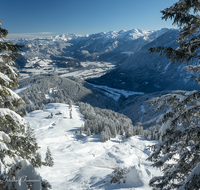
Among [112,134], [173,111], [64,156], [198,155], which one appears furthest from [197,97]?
[112,134]

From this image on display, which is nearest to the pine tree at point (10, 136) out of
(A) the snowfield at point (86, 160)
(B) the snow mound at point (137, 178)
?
(A) the snowfield at point (86, 160)

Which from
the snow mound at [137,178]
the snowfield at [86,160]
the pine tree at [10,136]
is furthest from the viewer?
the snowfield at [86,160]

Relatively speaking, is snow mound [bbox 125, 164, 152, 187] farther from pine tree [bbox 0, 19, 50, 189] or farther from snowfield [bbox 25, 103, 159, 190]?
pine tree [bbox 0, 19, 50, 189]

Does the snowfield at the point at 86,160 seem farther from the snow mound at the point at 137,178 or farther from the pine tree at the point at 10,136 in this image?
the pine tree at the point at 10,136

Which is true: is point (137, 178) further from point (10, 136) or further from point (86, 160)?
point (86, 160)

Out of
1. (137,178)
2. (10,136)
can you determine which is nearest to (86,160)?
(137,178)

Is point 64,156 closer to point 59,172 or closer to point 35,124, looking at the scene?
point 59,172
